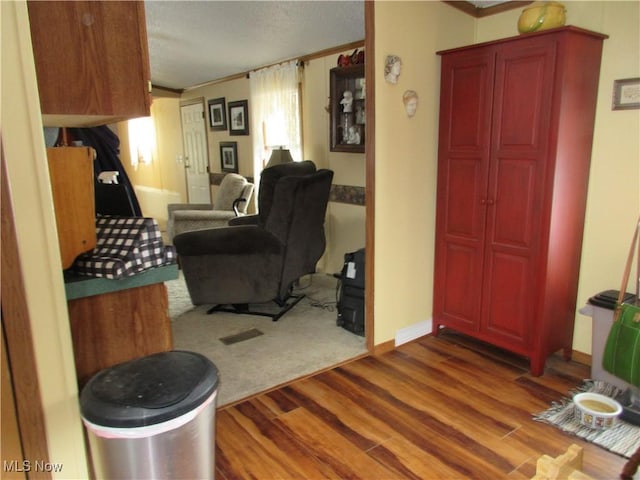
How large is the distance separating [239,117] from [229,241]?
294 cm

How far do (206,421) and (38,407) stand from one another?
0.47 m

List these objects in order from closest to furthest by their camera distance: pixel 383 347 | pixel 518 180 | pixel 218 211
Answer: pixel 518 180, pixel 383 347, pixel 218 211

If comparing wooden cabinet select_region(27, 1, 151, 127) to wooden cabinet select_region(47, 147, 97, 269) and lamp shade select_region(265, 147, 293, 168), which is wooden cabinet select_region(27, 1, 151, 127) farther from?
lamp shade select_region(265, 147, 293, 168)

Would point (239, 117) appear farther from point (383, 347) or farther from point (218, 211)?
point (383, 347)

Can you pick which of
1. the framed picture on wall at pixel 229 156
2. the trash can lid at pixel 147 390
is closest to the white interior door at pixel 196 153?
the framed picture on wall at pixel 229 156

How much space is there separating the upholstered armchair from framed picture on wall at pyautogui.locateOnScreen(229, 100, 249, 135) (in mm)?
743

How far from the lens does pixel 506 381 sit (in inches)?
102

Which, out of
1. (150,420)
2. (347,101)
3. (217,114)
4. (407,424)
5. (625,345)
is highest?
(217,114)

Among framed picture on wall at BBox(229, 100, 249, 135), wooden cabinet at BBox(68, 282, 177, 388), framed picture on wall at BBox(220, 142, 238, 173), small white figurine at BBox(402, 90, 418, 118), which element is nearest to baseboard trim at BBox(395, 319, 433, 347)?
small white figurine at BBox(402, 90, 418, 118)

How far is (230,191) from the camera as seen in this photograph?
5301 mm

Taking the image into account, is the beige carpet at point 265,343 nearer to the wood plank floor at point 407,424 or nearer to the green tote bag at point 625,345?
the wood plank floor at point 407,424

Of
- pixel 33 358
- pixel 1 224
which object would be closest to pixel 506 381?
pixel 33 358

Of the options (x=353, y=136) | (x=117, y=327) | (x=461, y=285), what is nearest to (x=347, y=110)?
(x=353, y=136)

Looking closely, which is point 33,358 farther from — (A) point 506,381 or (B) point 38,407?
(A) point 506,381
